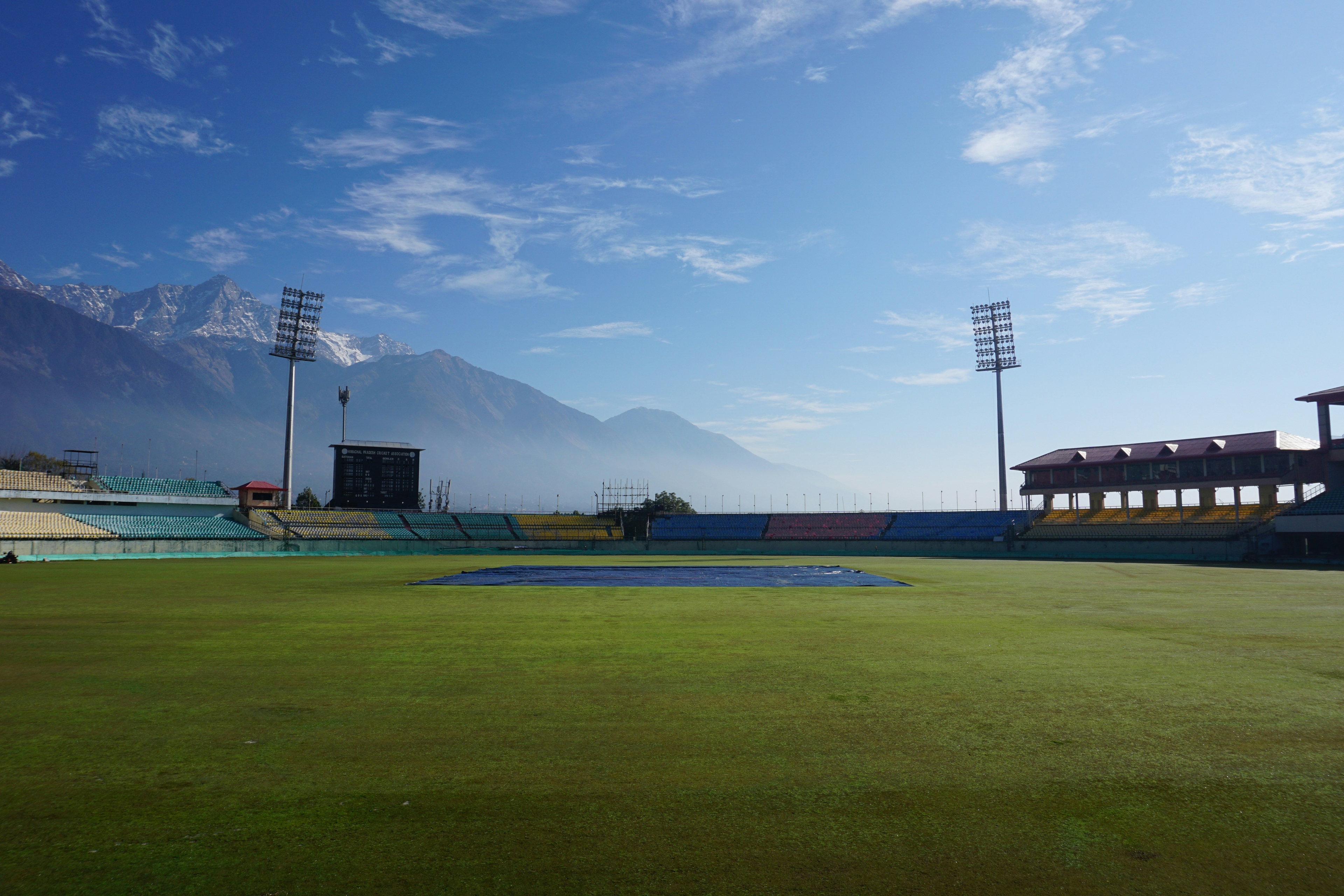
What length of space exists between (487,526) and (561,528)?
7.85 metres

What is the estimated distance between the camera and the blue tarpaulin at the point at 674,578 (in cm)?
2700

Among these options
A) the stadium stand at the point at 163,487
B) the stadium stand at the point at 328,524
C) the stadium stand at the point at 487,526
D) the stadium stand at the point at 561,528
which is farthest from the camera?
the stadium stand at the point at 561,528

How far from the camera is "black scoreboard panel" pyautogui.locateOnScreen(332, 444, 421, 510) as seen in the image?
71.9 m

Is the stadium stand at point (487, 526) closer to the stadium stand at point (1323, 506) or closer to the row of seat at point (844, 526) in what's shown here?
the row of seat at point (844, 526)

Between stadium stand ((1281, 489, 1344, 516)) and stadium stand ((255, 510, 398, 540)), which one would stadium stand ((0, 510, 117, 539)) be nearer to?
stadium stand ((255, 510, 398, 540))

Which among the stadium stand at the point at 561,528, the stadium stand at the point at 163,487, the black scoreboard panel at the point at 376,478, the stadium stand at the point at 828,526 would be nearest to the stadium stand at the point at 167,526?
the stadium stand at the point at 163,487

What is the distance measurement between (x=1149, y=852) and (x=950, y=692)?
421 centimetres

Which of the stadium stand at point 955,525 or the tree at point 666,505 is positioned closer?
the stadium stand at point 955,525

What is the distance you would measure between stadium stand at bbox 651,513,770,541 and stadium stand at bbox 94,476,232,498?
136ft

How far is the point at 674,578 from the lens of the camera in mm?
31469

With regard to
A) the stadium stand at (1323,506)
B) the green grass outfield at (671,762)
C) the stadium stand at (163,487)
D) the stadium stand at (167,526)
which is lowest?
the green grass outfield at (671,762)

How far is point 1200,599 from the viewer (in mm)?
20359

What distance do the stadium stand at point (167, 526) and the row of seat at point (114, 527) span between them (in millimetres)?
32

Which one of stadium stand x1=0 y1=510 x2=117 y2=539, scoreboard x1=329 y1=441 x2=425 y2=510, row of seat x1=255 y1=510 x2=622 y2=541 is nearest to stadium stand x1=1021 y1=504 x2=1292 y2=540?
row of seat x1=255 y1=510 x2=622 y2=541
